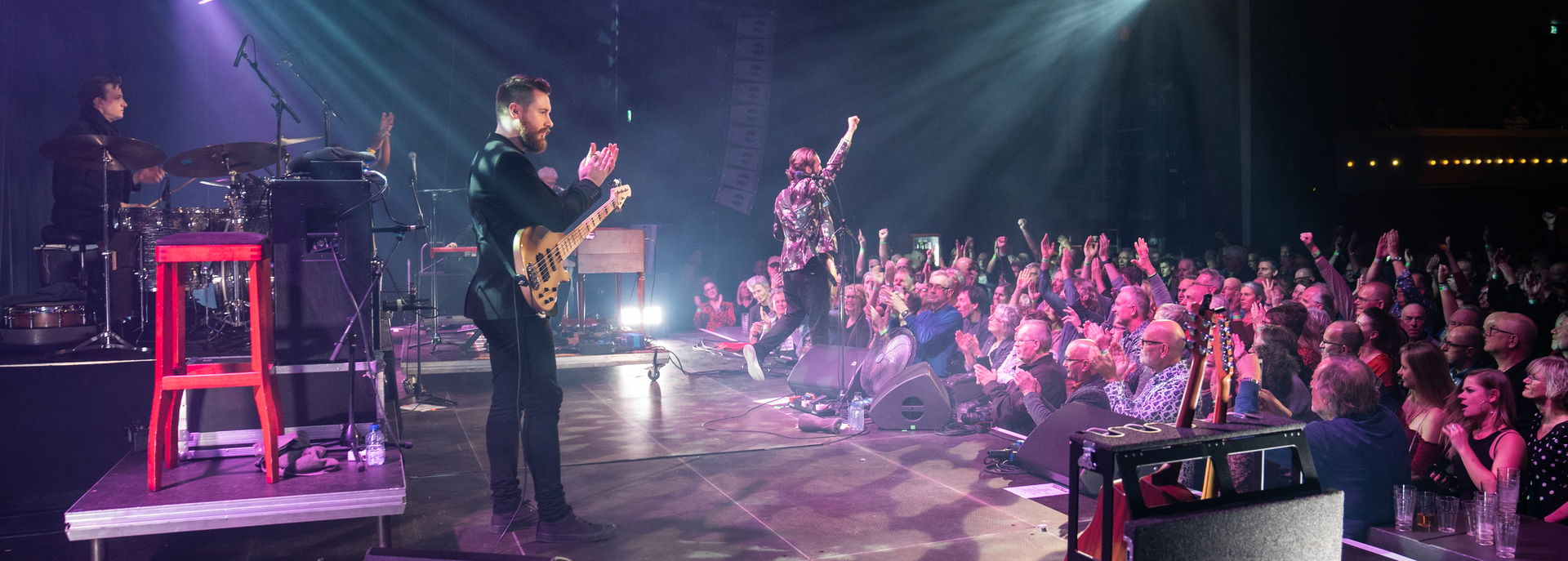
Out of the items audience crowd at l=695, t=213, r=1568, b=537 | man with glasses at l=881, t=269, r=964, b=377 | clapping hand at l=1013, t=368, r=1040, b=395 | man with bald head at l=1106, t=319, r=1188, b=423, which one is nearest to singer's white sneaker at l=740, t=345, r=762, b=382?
audience crowd at l=695, t=213, r=1568, b=537

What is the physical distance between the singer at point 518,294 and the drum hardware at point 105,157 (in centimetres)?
314

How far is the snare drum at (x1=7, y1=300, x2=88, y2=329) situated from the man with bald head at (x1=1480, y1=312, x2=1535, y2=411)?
7.11m

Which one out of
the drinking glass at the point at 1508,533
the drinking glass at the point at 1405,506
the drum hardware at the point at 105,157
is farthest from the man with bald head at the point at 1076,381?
the drum hardware at the point at 105,157

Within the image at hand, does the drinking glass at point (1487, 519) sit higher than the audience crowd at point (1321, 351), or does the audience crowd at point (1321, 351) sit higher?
the audience crowd at point (1321, 351)

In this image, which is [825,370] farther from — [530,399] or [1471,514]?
[1471,514]

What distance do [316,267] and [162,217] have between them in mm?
2924

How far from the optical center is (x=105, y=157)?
5.59 m

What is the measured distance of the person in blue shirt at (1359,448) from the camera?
3.37m

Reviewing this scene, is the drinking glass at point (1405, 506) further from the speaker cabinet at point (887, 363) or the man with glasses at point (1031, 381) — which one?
the speaker cabinet at point (887, 363)

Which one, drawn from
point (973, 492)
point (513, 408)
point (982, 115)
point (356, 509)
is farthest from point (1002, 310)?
Answer: point (982, 115)

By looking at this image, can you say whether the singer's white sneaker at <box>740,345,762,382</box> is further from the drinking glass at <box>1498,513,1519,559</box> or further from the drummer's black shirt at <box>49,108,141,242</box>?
the drinking glass at <box>1498,513,1519,559</box>

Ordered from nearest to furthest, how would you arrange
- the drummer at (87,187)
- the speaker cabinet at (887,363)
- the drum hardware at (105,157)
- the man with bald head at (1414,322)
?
the man with bald head at (1414,322) → the drum hardware at (105,157) → the drummer at (87,187) → the speaker cabinet at (887,363)

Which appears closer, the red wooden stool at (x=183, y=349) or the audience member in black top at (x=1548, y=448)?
the red wooden stool at (x=183, y=349)

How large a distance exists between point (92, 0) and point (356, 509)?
308 inches
